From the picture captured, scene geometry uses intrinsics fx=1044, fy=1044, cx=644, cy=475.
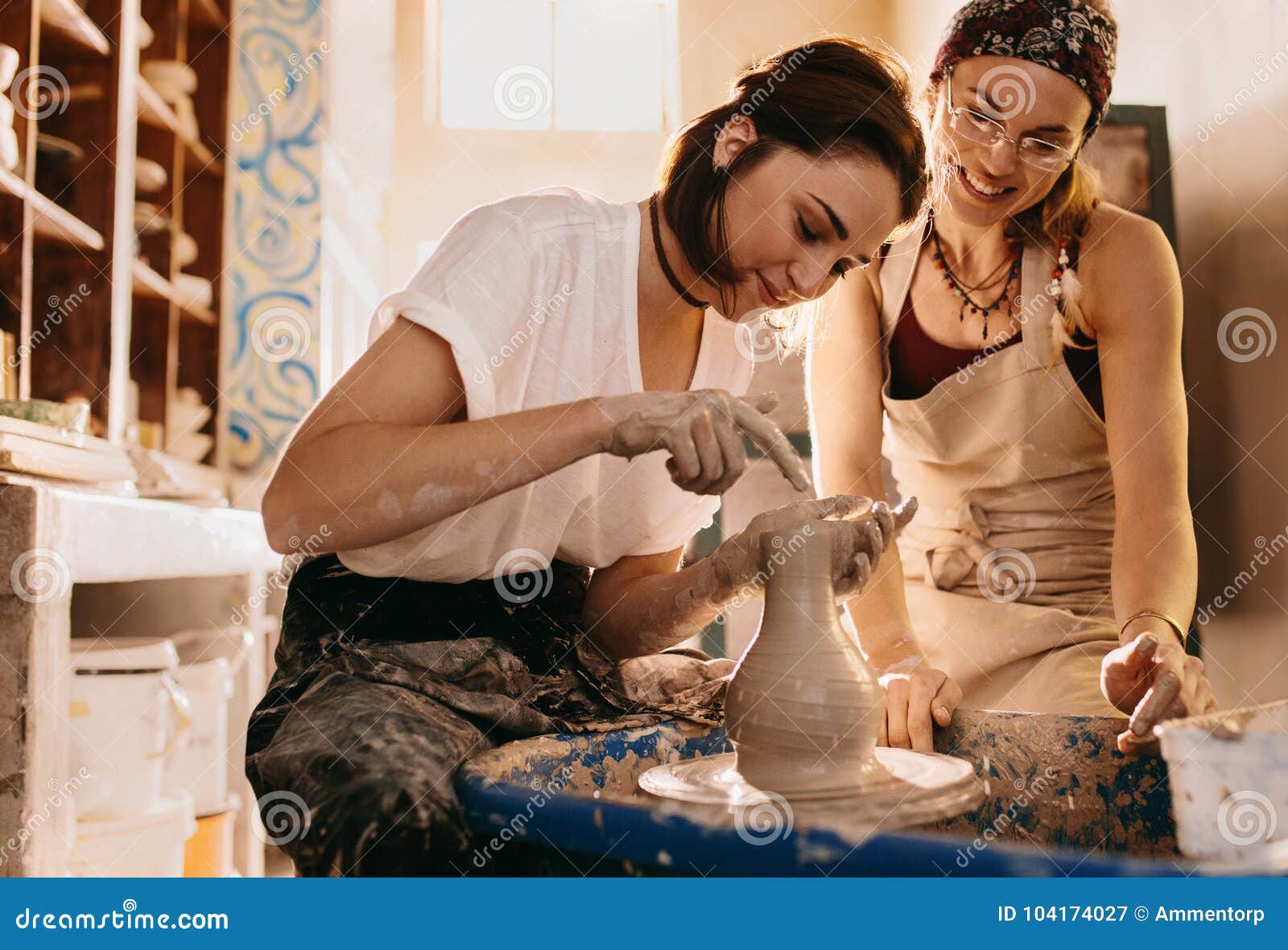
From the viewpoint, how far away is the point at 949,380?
189 centimetres

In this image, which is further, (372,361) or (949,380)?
(949,380)

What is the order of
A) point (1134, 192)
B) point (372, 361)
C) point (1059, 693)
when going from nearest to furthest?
point (372, 361) < point (1059, 693) < point (1134, 192)

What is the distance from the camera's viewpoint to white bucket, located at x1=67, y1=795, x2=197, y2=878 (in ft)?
6.40

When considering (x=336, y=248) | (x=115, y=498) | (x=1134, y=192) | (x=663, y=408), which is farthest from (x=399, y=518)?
(x=336, y=248)

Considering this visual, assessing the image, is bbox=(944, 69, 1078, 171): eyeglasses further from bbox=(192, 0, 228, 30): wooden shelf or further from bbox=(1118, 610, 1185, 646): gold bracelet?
bbox=(192, 0, 228, 30): wooden shelf

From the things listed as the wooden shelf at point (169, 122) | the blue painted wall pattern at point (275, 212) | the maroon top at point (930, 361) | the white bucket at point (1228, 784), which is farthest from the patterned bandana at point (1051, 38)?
the blue painted wall pattern at point (275, 212)

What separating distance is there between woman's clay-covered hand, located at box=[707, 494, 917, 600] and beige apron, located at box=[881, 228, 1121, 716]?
0.55m

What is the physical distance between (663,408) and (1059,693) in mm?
954

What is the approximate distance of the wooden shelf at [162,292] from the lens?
3082 millimetres

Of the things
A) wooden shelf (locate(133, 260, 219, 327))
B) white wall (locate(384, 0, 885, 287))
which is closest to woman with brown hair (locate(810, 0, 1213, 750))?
wooden shelf (locate(133, 260, 219, 327))

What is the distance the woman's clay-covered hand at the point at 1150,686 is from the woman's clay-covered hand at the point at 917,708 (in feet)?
0.65

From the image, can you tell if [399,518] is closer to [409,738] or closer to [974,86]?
[409,738]

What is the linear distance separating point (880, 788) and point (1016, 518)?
89cm
